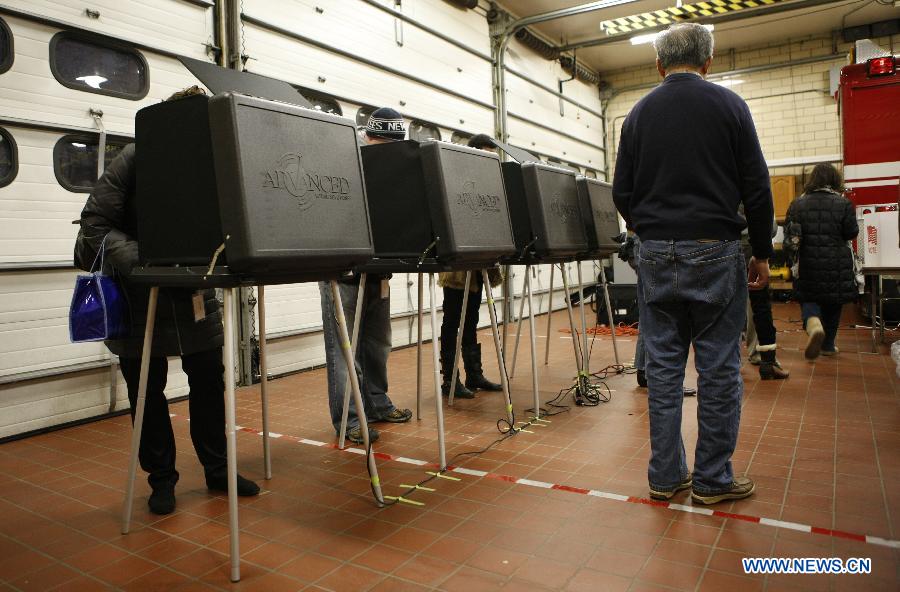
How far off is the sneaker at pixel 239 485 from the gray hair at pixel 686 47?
2550 millimetres

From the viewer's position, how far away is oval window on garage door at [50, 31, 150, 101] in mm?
4332

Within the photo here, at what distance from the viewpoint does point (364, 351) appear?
3.94 meters

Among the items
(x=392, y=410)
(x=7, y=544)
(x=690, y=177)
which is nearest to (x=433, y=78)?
(x=392, y=410)

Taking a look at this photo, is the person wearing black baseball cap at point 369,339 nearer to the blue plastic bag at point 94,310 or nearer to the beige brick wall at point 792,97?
the blue plastic bag at point 94,310

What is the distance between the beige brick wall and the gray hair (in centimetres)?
1114

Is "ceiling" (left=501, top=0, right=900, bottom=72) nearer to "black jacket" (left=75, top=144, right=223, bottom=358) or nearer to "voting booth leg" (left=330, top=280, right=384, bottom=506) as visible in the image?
"black jacket" (left=75, top=144, right=223, bottom=358)

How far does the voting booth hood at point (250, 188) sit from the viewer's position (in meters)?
2.11

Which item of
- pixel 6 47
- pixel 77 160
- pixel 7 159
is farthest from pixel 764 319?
pixel 6 47

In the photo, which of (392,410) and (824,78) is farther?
(824,78)

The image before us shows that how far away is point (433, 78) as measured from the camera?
8.18 metres

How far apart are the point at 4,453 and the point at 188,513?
1.78m

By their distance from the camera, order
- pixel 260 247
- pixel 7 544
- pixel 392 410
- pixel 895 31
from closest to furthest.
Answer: pixel 260 247 → pixel 7 544 → pixel 392 410 → pixel 895 31

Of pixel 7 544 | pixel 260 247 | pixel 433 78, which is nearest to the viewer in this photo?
pixel 260 247

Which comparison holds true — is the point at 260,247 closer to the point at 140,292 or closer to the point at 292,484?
the point at 140,292
